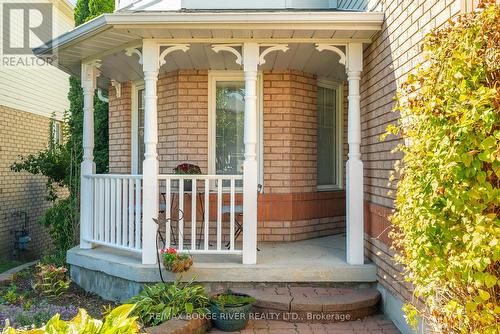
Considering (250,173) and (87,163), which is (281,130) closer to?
(250,173)

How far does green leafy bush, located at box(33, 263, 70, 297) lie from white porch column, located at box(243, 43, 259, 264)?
229 centimetres

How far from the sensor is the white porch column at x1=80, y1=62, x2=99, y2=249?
5.79 metres

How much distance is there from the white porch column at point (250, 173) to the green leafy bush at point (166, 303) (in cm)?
75

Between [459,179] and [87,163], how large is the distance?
4769mm

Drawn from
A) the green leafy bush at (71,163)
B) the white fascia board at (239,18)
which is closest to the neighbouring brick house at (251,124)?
the white fascia board at (239,18)

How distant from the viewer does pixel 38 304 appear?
4.96 m

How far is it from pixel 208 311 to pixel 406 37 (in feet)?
9.83

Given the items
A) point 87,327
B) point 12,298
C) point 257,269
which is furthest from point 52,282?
point 87,327

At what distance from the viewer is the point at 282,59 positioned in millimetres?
5895

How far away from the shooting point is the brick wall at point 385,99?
12.3ft

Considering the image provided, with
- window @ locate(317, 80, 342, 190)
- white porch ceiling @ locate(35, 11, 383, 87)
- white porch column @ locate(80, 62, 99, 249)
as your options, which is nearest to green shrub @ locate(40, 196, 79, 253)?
white porch column @ locate(80, 62, 99, 249)

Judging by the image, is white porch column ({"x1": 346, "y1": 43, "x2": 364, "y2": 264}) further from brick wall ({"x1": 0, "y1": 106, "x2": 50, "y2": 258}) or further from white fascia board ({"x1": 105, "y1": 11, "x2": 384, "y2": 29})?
brick wall ({"x1": 0, "y1": 106, "x2": 50, "y2": 258})

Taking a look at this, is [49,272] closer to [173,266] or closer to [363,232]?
[173,266]

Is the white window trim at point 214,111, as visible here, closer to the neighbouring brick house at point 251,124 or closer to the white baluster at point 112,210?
the neighbouring brick house at point 251,124
